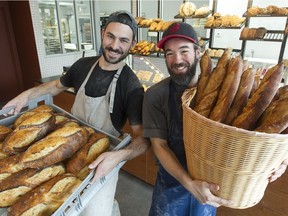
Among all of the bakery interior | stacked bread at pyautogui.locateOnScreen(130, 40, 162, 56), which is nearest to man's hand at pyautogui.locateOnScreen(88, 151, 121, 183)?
the bakery interior

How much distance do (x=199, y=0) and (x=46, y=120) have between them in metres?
5.13

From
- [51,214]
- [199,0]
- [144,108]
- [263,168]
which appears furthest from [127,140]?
[199,0]

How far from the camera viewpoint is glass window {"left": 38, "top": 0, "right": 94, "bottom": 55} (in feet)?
15.4

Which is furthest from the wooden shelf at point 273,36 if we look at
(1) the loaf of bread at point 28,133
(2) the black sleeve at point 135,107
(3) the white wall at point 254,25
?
(1) the loaf of bread at point 28,133

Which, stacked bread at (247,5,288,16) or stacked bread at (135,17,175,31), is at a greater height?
stacked bread at (247,5,288,16)

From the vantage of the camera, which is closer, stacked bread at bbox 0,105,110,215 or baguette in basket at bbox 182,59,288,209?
baguette in basket at bbox 182,59,288,209

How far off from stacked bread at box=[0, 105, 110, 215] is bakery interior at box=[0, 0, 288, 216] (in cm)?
141

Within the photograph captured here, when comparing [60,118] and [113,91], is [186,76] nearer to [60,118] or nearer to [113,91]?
[113,91]

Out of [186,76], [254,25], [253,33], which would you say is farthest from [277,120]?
[254,25]

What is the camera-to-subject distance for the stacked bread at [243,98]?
55 cm

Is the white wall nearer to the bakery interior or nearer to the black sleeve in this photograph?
the bakery interior

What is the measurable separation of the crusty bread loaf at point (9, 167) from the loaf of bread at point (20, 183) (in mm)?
14

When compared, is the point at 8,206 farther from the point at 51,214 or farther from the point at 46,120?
the point at 46,120

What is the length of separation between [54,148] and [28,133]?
13 centimetres
